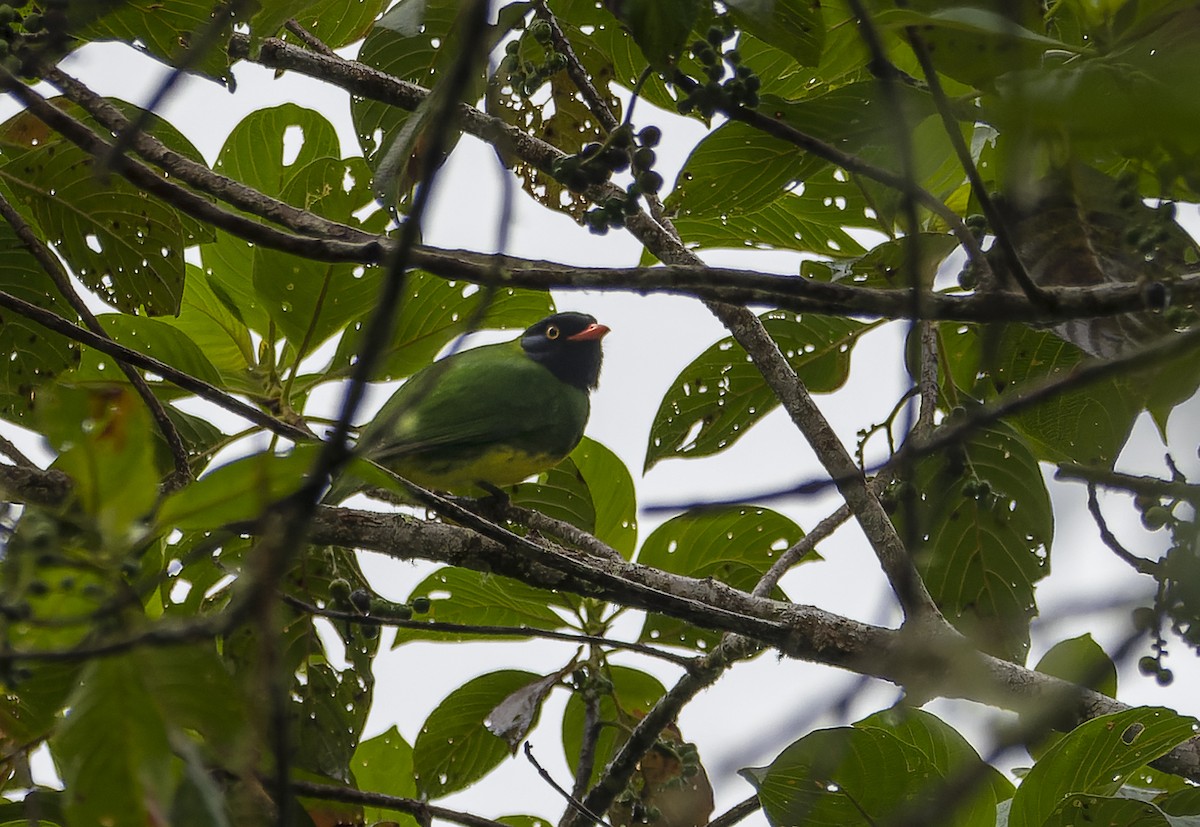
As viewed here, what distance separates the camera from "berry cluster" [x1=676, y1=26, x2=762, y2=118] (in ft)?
6.25

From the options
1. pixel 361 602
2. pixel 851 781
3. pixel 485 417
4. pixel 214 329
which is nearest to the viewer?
pixel 851 781

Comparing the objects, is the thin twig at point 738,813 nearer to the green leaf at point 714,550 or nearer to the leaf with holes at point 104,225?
the green leaf at point 714,550

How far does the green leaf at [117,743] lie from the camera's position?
1.08 m

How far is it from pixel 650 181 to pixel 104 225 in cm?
170

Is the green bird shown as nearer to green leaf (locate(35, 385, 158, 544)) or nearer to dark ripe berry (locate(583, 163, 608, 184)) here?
dark ripe berry (locate(583, 163, 608, 184))

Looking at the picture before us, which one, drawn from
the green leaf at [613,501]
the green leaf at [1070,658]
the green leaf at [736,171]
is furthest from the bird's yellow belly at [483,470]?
the green leaf at [1070,658]

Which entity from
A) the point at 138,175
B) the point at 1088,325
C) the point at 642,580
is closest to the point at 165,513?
the point at 138,175

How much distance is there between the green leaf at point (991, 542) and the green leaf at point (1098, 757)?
71 centimetres

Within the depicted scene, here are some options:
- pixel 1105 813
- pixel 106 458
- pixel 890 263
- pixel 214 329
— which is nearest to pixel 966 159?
pixel 106 458

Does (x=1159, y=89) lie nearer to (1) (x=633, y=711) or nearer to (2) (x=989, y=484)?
(2) (x=989, y=484)

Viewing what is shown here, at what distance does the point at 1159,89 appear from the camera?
0.77 m

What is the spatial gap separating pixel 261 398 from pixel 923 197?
8.98 ft

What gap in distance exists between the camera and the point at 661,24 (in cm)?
171

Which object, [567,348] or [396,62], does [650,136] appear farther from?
[567,348]
